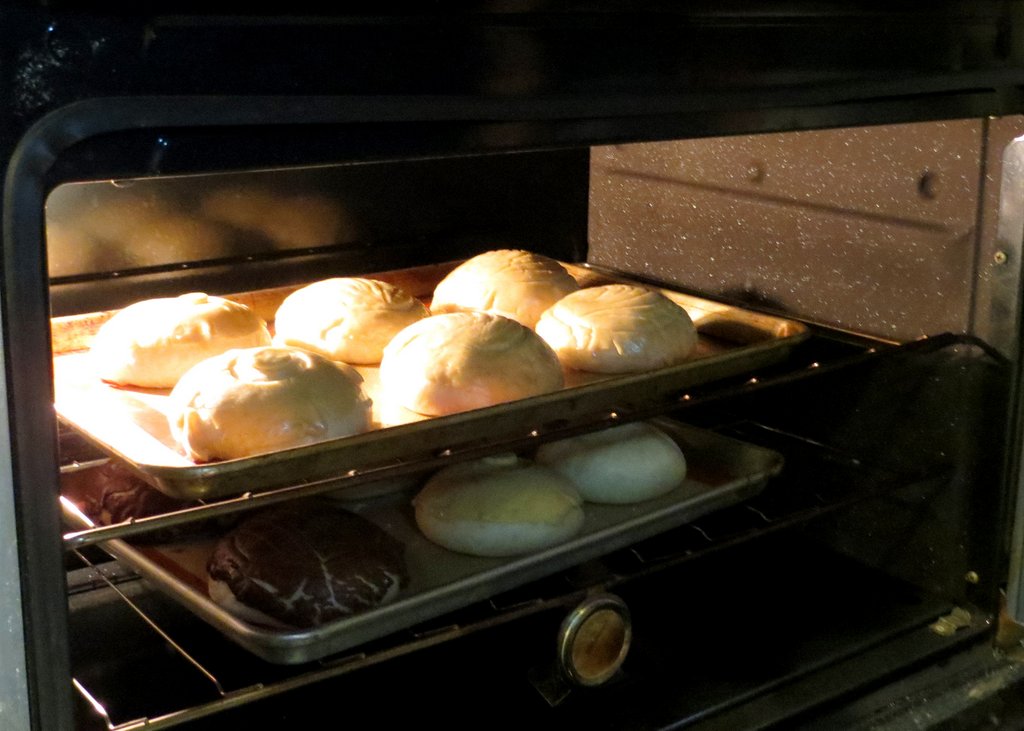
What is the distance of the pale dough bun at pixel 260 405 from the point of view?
1030 mm

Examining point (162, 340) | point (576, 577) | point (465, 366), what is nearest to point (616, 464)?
point (576, 577)

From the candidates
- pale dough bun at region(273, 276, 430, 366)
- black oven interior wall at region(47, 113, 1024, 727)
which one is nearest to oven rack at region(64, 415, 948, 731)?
black oven interior wall at region(47, 113, 1024, 727)

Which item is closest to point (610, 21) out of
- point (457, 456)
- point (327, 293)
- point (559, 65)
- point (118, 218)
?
point (559, 65)

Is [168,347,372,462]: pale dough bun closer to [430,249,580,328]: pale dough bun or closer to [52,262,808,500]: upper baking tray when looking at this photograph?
[52,262,808,500]: upper baking tray

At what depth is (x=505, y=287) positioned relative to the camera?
143 centimetres

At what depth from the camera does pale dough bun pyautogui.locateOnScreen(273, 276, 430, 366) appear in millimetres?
1309

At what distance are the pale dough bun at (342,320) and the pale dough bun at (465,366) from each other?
71 mm

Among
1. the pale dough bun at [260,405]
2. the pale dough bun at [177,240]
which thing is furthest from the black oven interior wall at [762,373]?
the pale dough bun at [260,405]

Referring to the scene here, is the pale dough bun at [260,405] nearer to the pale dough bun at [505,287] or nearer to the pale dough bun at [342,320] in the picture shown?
the pale dough bun at [342,320]

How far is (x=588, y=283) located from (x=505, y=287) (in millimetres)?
196

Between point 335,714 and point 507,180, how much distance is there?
0.82 m

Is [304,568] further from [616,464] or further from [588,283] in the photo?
[588,283]

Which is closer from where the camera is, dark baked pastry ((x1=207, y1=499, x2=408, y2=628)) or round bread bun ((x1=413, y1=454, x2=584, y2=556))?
dark baked pastry ((x1=207, y1=499, x2=408, y2=628))

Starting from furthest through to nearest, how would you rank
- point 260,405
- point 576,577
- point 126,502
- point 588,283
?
point 588,283 → point 576,577 → point 126,502 → point 260,405
